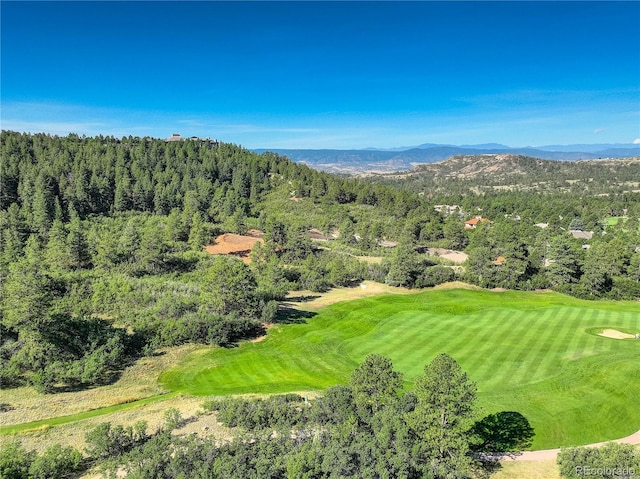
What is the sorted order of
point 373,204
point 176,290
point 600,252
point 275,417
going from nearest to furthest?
point 275,417 < point 176,290 < point 600,252 < point 373,204

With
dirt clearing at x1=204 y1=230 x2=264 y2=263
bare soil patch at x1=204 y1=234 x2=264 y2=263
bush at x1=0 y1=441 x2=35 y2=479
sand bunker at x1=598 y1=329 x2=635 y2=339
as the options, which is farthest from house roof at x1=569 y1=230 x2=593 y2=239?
bush at x1=0 y1=441 x2=35 y2=479

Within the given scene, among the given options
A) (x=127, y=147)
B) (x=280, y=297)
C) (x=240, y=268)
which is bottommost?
(x=280, y=297)

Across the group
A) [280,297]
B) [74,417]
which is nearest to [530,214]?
[280,297]

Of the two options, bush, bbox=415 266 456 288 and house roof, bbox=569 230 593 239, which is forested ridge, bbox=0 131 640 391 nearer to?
bush, bbox=415 266 456 288

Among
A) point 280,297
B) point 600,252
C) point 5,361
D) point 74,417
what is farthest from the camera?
point 600,252

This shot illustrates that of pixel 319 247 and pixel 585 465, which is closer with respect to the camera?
pixel 585 465

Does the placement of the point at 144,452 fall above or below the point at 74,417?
above

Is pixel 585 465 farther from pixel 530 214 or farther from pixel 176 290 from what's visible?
pixel 530 214

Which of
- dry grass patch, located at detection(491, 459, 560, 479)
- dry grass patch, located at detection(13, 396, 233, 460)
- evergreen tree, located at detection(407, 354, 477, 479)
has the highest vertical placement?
evergreen tree, located at detection(407, 354, 477, 479)
